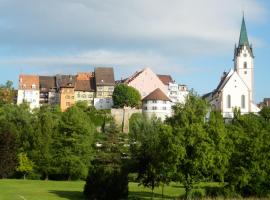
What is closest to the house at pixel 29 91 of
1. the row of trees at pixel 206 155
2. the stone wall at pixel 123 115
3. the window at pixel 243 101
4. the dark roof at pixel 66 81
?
the dark roof at pixel 66 81

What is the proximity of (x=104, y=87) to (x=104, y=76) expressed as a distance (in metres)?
3.19

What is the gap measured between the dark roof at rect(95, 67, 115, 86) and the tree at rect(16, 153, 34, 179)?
6036 cm

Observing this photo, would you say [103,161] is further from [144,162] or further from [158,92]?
[158,92]

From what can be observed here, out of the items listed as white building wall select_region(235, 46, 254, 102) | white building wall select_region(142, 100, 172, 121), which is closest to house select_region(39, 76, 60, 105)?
white building wall select_region(142, 100, 172, 121)

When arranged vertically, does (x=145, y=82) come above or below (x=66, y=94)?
above

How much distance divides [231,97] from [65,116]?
6705 cm

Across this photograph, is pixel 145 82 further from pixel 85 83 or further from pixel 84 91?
pixel 84 91

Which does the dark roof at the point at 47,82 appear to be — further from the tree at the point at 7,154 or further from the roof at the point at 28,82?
the tree at the point at 7,154

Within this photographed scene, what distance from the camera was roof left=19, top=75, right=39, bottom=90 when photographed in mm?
132375

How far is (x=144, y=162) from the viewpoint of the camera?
46.8 meters

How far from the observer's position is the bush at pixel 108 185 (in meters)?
42.0

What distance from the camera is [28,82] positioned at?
5251 inches

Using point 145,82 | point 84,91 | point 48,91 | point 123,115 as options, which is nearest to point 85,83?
point 84,91

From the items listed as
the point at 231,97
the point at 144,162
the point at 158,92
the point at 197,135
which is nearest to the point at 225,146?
the point at 197,135
